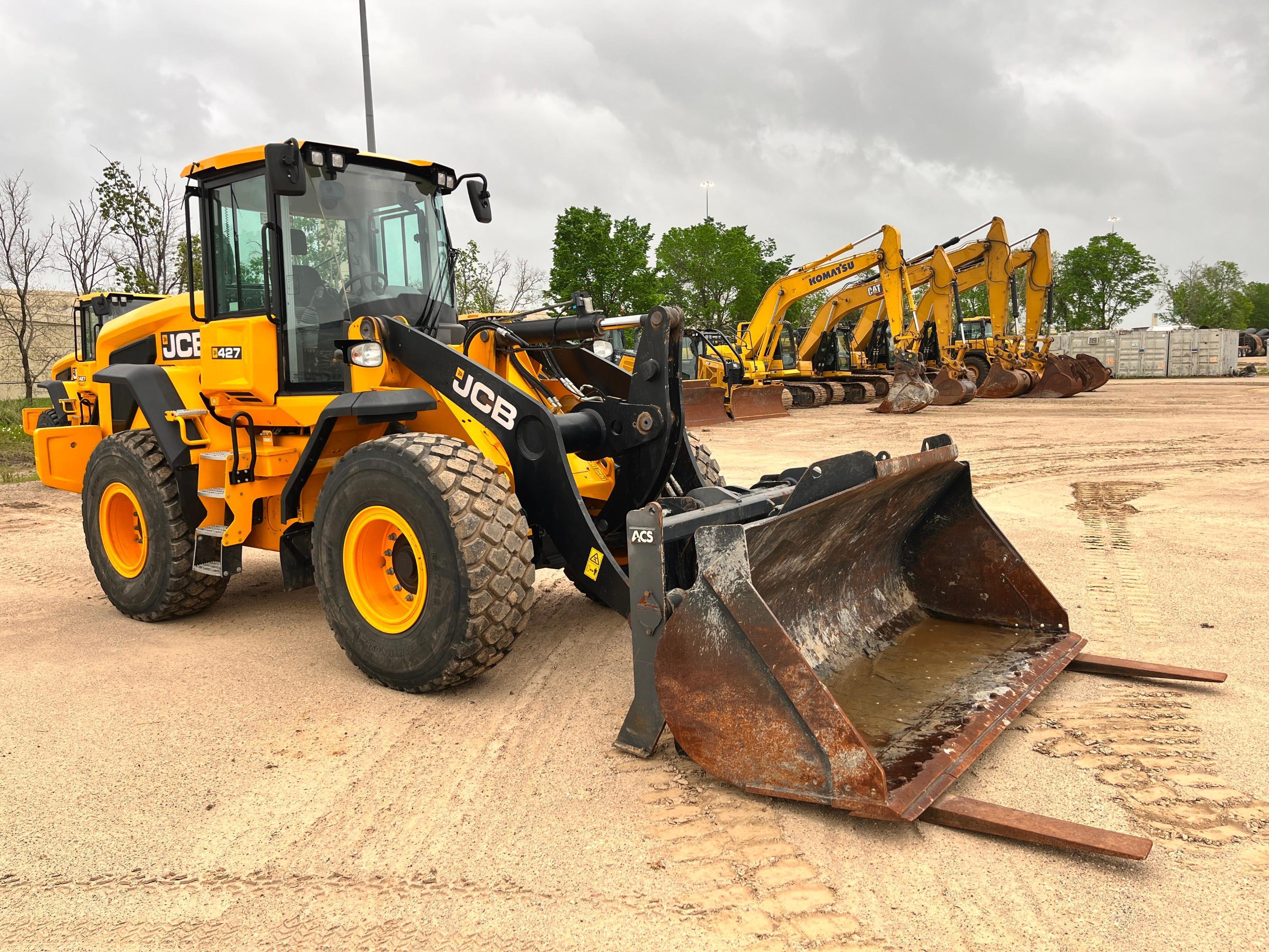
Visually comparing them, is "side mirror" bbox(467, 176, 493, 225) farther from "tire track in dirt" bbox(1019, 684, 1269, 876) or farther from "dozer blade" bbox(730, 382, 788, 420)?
"dozer blade" bbox(730, 382, 788, 420)

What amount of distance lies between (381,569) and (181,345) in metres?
2.15

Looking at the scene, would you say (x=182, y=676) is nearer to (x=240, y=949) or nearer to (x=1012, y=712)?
(x=240, y=949)

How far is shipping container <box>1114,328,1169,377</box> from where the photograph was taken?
42.2 metres

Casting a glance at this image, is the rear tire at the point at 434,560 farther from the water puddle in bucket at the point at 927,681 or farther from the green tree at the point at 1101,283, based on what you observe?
the green tree at the point at 1101,283

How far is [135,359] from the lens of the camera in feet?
19.1

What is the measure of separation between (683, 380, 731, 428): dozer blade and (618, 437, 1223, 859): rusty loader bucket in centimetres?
1475

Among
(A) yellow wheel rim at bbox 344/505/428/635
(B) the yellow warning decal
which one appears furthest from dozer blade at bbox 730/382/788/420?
(B) the yellow warning decal

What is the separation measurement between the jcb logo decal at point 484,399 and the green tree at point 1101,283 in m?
60.2

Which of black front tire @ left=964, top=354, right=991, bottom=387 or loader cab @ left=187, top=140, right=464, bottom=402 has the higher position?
loader cab @ left=187, top=140, right=464, bottom=402

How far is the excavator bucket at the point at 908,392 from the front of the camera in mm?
21359

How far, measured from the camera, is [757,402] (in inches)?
843

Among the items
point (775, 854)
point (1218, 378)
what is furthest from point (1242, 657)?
point (1218, 378)

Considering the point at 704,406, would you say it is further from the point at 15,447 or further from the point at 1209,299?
the point at 1209,299

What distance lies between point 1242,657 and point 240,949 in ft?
14.2
